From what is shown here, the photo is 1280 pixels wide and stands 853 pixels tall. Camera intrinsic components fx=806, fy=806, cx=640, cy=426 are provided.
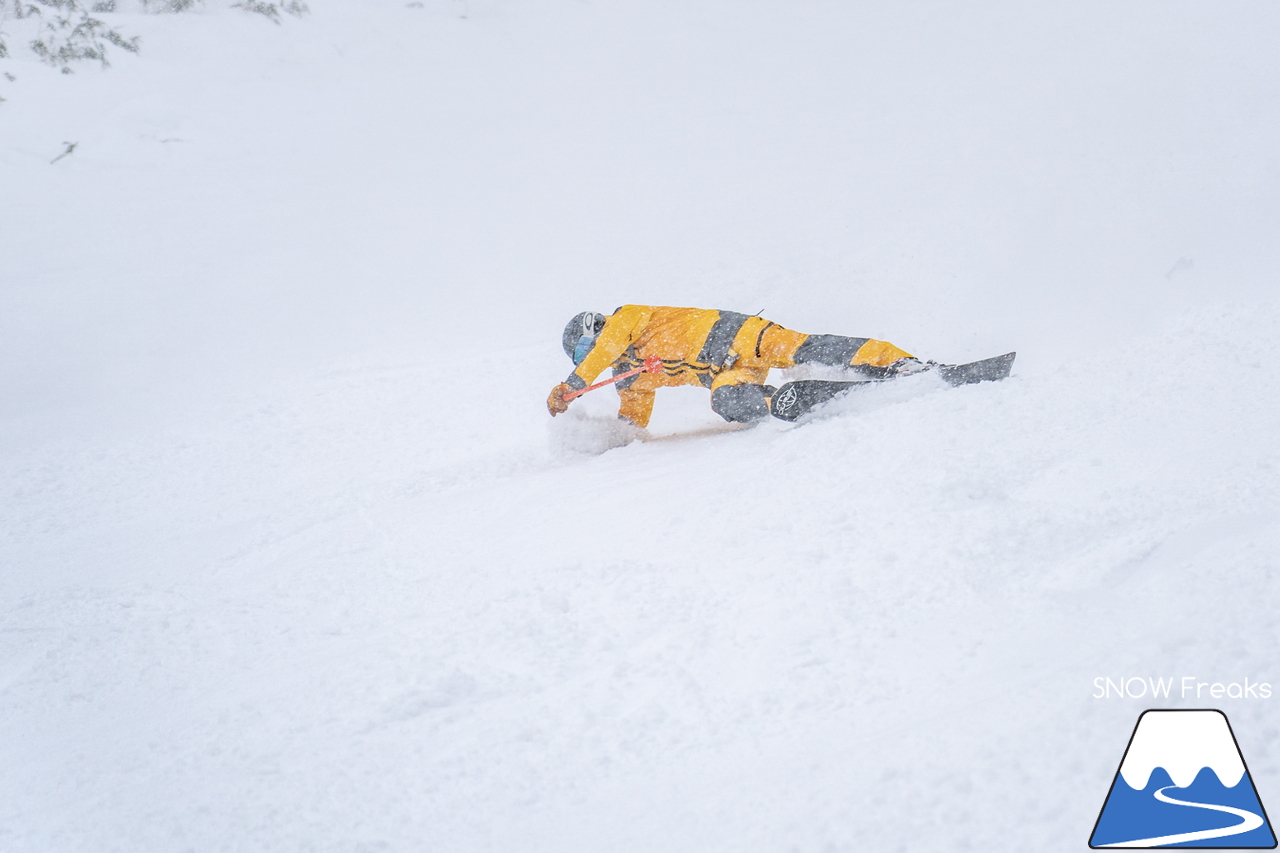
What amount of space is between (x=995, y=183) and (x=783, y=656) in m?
8.40

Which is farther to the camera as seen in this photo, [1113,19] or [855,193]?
[1113,19]

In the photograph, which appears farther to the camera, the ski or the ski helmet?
the ski helmet

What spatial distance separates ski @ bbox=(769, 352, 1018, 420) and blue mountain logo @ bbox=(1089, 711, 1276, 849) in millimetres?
2549

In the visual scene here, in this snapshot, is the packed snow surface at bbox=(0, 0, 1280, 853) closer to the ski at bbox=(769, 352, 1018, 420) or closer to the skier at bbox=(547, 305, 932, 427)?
the ski at bbox=(769, 352, 1018, 420)

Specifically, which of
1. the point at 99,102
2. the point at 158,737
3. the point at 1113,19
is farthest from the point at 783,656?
the point at 1113,19

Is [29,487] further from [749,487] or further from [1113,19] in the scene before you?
[1113,19]

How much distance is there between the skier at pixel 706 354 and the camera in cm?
457

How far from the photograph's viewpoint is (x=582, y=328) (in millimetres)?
5074

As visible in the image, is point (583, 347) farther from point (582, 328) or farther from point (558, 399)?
point (558, 399)

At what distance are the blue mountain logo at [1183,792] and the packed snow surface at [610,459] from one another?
5 centimetres

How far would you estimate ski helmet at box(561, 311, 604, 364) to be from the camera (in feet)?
16.6

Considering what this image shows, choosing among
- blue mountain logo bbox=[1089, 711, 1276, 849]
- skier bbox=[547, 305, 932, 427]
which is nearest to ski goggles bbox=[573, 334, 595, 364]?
skier bbox=[547, 305, 932, 427]

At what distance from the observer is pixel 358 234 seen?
946 cm

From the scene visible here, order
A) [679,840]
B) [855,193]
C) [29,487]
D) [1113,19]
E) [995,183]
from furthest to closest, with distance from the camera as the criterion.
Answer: [1113,19] < [855,193] < [995,183] < [29,487] < [679,840]
